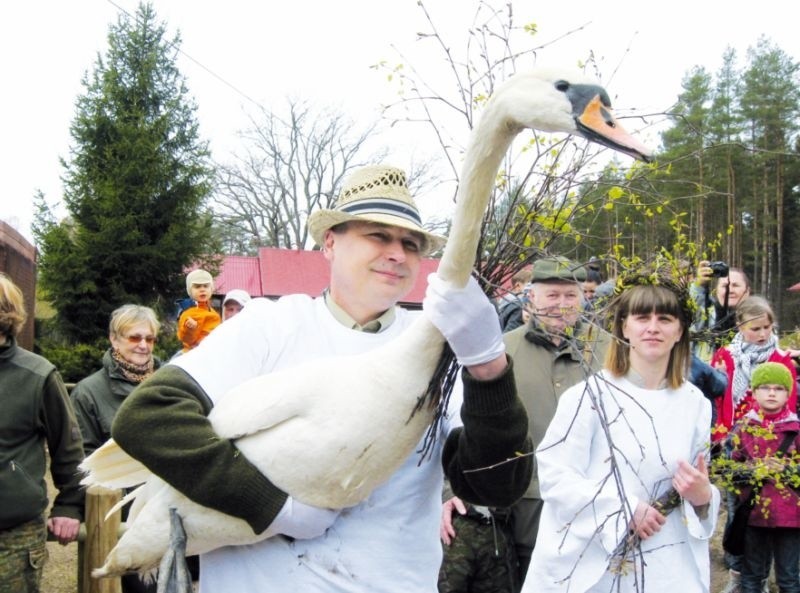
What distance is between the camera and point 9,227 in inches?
426

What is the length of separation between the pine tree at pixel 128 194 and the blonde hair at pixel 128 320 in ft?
38.6

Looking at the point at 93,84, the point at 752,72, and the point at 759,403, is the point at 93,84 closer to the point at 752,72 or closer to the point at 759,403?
the point at 759,403

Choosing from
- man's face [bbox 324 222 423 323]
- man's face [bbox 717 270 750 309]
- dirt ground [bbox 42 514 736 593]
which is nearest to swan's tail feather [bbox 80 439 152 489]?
man's face [bbox 324 222 423 323]

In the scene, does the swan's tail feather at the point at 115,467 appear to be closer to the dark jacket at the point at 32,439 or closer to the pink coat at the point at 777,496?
the dark jacket at the point at 32,439

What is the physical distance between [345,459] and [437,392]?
10.5 inches

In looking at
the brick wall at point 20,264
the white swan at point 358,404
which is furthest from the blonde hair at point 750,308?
the brick wall at point 20,264

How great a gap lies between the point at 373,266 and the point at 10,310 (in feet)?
7.60

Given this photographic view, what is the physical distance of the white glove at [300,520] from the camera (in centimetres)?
175

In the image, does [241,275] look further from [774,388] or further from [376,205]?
[376,205]

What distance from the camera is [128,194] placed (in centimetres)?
1625

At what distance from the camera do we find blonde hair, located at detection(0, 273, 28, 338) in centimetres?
343

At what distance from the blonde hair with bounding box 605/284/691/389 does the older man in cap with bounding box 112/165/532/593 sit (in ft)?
3.78

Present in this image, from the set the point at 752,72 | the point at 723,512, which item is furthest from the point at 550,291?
the point at 752,72

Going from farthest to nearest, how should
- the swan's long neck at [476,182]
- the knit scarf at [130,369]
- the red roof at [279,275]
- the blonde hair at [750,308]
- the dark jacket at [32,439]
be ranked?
the red roof at [279,275] → the blonde hair at [750,308] → the knit scarf at [130,369] → the dark jacket at [32,439] → the swan's long neck at [476,182]
